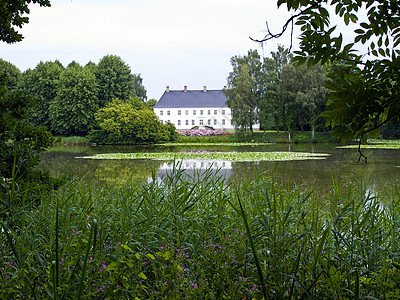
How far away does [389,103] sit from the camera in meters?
2.00

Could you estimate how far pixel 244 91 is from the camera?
3722 cm

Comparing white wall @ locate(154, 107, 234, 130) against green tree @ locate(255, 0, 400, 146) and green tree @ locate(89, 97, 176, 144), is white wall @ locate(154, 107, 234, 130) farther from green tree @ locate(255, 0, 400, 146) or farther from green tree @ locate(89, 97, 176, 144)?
green tree @ locate(255, 0, 400, 146)

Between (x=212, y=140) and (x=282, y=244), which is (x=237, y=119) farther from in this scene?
(x=282, y=244)

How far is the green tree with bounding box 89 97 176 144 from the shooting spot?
116 feet

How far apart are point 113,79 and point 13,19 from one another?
134 ft

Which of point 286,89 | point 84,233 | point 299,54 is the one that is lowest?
point 84,233

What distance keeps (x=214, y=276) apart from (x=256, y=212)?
89 centimetres

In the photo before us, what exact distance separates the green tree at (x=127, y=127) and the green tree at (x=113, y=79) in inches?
244

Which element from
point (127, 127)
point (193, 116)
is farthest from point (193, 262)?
point (193, 116)

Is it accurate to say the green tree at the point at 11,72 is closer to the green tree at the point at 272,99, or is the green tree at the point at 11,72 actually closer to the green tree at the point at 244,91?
the green tree at the point at 244,91

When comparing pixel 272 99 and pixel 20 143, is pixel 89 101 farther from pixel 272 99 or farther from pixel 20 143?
pixel 20 143

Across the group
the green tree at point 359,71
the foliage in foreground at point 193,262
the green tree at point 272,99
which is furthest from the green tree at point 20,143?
the green tree at point 272,99

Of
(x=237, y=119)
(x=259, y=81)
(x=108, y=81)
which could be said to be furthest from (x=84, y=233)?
(x=108, y=81)

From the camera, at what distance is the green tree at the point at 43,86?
42.5m
